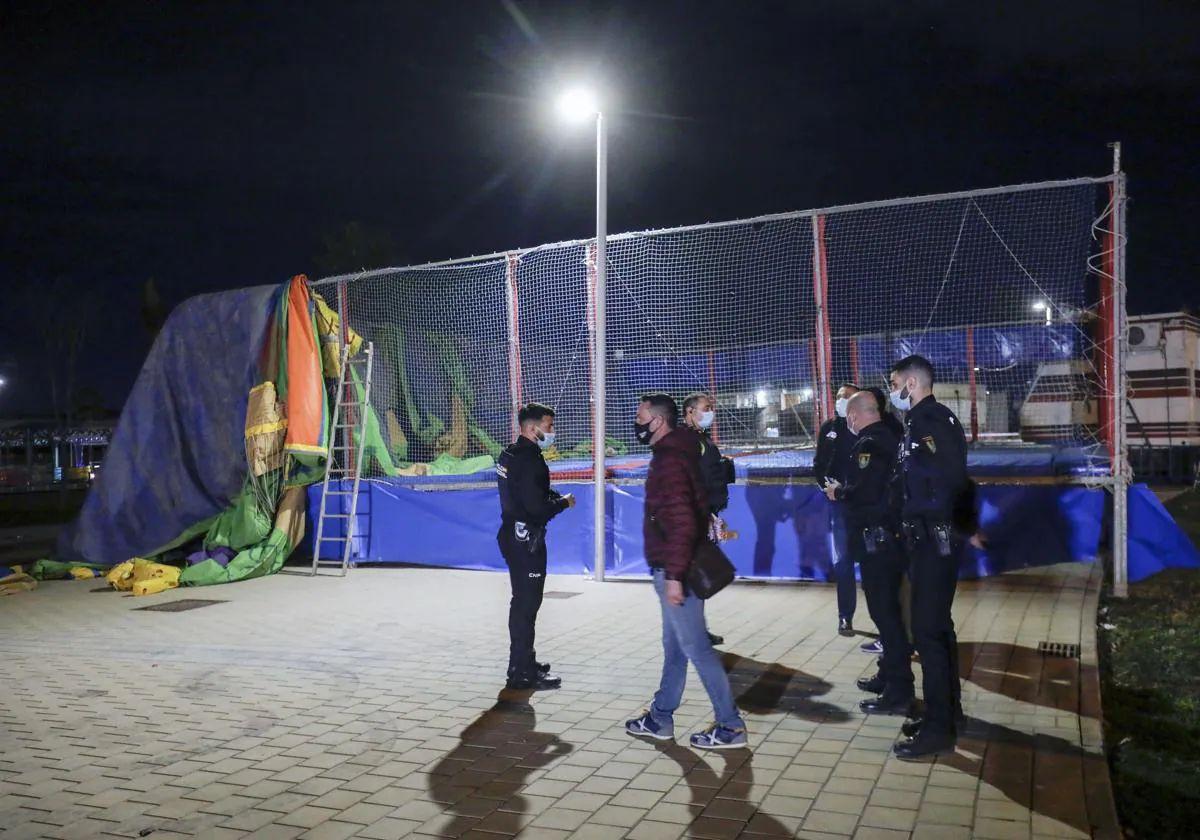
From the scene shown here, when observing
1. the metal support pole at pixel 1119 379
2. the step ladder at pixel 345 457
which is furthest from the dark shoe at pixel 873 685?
the step ladder at pixel 345 457

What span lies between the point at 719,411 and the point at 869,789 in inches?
273

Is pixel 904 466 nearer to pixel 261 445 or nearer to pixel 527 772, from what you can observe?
pixel 527 772

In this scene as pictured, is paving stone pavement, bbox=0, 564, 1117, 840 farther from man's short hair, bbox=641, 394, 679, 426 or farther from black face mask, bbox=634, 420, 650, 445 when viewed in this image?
man's short hair, bbox=641, 394, 679, 426

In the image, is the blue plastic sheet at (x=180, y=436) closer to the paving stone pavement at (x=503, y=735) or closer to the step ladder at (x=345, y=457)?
the step ladder at (x=345, y=457)

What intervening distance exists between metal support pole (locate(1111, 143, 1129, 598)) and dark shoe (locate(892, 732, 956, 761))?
5.16 metres

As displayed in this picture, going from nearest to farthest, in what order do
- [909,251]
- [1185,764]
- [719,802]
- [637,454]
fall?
[719,802] < [1185,764] < [909,251] < [637,454]

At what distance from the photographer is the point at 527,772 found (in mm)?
4707

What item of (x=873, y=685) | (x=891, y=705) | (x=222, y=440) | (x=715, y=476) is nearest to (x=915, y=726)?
(x=891, y=705)

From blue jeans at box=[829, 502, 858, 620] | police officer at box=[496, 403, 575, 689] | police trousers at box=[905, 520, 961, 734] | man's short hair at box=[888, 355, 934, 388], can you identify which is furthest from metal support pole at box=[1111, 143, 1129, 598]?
police officer at box=[496, 403, 575, 689]

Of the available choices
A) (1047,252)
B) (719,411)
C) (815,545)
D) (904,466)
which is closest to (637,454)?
(719,411)

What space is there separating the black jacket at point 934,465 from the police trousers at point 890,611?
32.3 inches

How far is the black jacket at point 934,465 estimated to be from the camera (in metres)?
4.73

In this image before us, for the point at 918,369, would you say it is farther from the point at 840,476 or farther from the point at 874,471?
the point at 840,476

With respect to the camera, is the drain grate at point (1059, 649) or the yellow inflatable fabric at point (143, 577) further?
the yellow inflatable fabric at point (143, 577)
